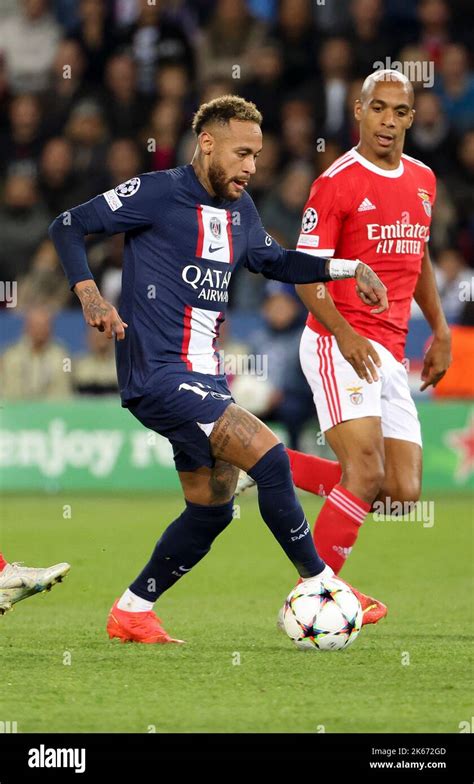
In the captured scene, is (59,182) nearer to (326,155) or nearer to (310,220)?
(326,155)

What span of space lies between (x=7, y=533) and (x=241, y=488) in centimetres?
351

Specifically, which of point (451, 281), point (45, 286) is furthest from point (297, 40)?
point (45, 286)

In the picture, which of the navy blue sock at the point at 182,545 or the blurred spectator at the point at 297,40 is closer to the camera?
the navy blue sock at the point at 182,545

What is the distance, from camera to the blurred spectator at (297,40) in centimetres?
1560

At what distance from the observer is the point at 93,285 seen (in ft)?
18.2

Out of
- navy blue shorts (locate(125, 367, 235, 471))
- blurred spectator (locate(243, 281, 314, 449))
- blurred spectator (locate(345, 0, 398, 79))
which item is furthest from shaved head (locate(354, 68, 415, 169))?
blurred spectator (locate(345, 0, 398, 79))

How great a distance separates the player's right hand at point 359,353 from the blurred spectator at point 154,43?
31.3 ft

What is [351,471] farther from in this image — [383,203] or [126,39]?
[126,39]

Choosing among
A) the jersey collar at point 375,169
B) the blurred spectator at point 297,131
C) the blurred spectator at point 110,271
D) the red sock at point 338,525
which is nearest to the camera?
the red sock at point 338,525

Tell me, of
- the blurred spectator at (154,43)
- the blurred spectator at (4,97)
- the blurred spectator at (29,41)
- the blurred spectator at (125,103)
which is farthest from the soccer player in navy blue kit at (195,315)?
the blurred spectator at (29,41)

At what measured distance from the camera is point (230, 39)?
16000mm

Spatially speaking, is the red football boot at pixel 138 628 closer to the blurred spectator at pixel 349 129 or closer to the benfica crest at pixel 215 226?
the benfica crest at pixel 215 226

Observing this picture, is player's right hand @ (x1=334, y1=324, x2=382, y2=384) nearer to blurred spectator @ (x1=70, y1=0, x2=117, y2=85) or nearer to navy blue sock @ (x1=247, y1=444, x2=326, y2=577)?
navy blue sock @ (x1=247, y1=444, x2=326, y2=577)

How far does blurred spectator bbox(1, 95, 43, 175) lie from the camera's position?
49.9ft
